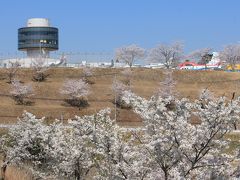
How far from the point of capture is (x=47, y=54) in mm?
109125

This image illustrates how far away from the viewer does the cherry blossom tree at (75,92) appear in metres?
61.9

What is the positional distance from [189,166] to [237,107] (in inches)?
55.7

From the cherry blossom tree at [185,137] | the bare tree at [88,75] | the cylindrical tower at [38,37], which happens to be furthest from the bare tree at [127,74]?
the cherry blossom tree at [185,137]

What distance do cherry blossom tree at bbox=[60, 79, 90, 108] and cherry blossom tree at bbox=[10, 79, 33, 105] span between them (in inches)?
157

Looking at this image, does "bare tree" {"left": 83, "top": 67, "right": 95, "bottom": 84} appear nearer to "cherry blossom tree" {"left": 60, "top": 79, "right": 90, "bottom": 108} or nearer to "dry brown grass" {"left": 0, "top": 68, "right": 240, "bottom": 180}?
"dry brown grass" {"left": 0, "top": 68, "right": 240, "bottom": 180}

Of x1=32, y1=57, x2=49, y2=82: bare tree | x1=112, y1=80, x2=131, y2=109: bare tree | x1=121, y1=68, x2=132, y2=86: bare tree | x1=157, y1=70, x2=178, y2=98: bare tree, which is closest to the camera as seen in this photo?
x1=112, y1=80, x2=131, y2=109: bare tree

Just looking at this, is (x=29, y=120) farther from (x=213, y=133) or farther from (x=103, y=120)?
(x=213, y=133)

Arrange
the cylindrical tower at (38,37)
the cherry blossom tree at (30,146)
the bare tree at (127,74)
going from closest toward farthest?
1. the cherry blossom tree at (30,146)
2. the bare tree at (127,74)
3. the cylindrical tower at (38,37)

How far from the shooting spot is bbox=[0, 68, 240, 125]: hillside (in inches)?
2243

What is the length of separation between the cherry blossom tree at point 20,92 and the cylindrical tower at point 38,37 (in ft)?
148

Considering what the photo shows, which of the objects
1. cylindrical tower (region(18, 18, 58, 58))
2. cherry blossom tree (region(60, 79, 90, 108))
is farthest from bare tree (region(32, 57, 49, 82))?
cylindrical tower (region(18, 18, 58, 58))

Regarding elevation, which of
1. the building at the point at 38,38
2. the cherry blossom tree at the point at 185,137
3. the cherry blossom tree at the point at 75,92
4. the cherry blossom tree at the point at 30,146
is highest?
the building at the point at 38,38

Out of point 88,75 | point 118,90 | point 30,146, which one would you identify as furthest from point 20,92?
point 30,146

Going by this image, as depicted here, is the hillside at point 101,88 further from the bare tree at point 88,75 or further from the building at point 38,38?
the building at point 38,38
